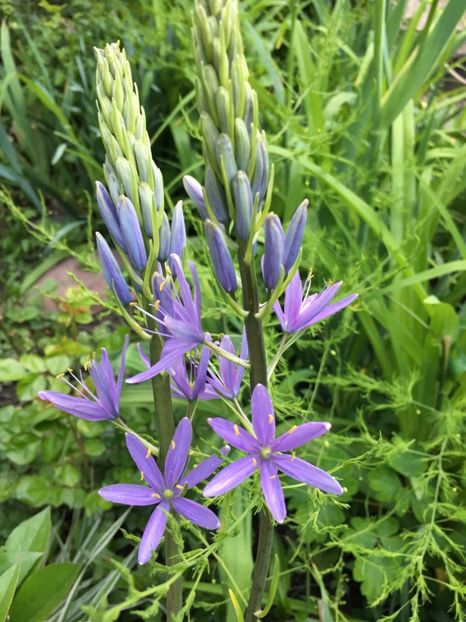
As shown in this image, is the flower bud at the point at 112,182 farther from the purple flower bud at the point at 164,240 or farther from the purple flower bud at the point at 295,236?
the purple flower bud at the point at 295,236

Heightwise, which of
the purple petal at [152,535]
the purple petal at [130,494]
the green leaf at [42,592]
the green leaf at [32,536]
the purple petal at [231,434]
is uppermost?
the purple petal at [231,434]

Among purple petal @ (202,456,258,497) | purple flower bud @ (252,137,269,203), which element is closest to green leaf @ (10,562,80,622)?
purple petal @ (202,456,258,497)

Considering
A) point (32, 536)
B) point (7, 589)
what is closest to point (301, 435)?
point (7, 589)

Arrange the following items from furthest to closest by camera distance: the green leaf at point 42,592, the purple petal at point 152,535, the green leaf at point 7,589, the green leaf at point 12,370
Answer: the green leaf at point 12,370
the green leaf at point 42,592
the green leaf at point 7,589
the purple petal at point 152,535

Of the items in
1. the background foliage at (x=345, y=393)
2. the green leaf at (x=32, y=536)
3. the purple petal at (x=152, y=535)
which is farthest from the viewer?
the background foliage at (x=345, y=393)

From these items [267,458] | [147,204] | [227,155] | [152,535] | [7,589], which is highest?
[227,155]

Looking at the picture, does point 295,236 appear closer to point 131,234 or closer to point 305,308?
point 305,308

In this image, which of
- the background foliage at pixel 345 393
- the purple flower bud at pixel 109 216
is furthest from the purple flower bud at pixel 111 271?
the background foliage at pixel 345 393
